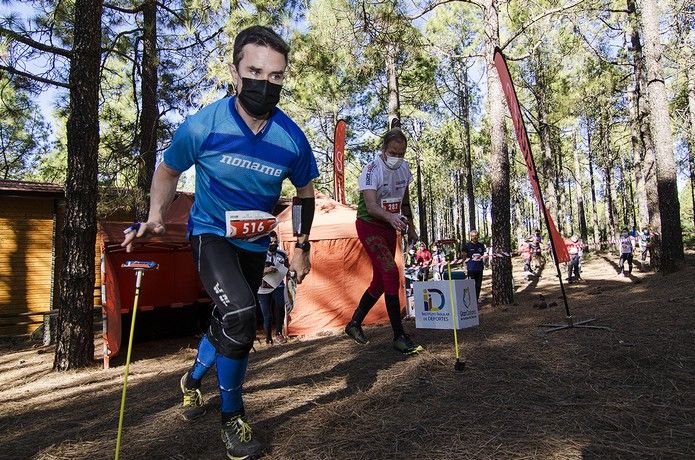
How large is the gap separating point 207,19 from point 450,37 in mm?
12030

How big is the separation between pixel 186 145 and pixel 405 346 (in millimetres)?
2566

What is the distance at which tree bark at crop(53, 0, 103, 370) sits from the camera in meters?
6.64

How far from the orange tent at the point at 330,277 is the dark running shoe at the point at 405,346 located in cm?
516

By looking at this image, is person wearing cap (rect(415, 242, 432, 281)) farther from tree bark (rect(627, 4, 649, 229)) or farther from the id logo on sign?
the id logo on sign

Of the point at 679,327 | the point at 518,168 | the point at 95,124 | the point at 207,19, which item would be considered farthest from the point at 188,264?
the point at 518,168

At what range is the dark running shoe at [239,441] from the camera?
→ 2.22 metres

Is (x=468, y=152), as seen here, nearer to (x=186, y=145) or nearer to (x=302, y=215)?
(x=302, y=215)

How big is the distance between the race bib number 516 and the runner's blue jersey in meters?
0.04

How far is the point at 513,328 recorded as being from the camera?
5176 millimetres

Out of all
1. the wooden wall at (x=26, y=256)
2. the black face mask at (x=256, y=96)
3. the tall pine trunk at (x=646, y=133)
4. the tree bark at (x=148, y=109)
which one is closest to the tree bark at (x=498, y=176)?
the tall pine trunk at (x=646, y=133)

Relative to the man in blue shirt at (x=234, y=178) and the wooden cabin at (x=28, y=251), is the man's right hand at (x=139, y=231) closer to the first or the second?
the man in blue shirt at (x=234, y=178)

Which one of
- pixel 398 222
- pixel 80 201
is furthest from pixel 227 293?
pixel 80 201

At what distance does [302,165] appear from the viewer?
9.58ft

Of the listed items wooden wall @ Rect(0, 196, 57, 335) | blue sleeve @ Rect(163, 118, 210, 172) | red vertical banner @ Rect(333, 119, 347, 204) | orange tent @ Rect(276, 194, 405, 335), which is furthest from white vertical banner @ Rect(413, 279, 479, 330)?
wooden wall @ Rect(0, 196, 57, 335)
